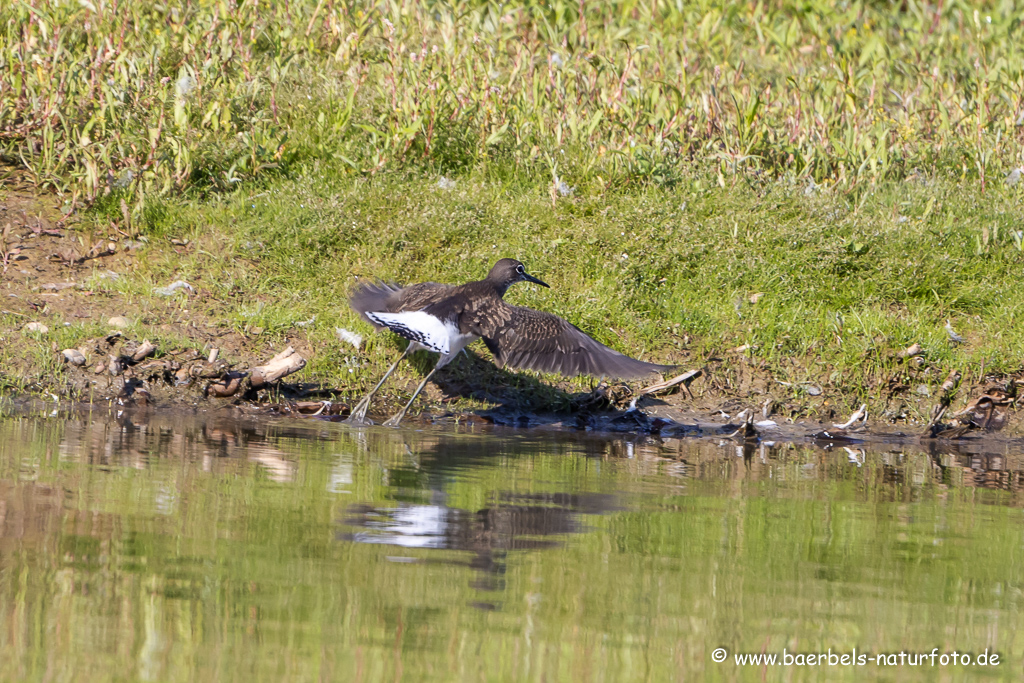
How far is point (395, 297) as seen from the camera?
7.54m

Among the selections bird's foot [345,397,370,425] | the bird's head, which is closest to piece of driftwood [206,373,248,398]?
bird's foot [345,397,370,425]

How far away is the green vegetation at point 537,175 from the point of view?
821 cm

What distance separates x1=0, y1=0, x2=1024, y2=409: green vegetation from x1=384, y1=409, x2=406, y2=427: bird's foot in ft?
1.87

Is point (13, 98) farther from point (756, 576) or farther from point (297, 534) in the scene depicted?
point (756, 576)

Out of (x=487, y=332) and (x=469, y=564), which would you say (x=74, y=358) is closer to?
(x=487, y=332)

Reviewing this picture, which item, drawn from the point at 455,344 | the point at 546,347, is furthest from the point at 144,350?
the point at 546,347

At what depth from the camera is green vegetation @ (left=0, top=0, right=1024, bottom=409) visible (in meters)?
8.21

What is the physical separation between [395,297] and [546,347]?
1.13 m

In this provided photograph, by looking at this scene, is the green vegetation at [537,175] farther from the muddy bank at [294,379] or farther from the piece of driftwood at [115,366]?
the piece of driftwood at [115,366]

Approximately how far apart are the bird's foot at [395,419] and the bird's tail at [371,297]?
1.87 feet

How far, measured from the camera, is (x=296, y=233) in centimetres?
846

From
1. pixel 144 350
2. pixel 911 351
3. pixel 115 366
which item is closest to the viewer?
pixel 115 366

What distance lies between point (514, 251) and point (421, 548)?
4777 mm

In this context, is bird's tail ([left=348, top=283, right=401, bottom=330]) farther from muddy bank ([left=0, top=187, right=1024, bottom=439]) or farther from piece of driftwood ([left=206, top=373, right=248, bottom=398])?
piece of driftwood ([left=206, top=373, right=248, bottom=398])
